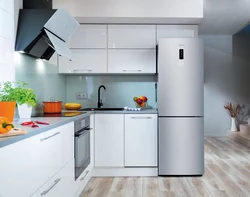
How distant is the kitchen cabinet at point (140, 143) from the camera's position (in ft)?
11.5

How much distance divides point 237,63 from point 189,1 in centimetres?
401

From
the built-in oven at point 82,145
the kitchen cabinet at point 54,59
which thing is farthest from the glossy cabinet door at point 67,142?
the kitchen cabinet at point 54,59

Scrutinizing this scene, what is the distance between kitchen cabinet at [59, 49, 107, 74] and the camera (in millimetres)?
3785

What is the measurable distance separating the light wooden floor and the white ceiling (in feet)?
8.72

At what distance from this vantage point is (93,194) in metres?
2.90

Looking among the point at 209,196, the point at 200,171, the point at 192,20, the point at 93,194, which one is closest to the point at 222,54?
the point at 192,20

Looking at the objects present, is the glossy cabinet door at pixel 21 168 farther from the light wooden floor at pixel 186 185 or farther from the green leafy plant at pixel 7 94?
the light wooden floor at pixel 186 185

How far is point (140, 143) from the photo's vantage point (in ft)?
11.5

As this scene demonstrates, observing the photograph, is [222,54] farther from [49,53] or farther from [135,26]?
[49,53]

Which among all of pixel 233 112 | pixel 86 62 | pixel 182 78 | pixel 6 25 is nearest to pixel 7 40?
pixel 6 25

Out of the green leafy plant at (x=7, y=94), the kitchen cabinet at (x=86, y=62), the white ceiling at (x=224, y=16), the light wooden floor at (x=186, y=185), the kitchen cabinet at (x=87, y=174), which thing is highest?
the white ceiling at (x=224, y=16)

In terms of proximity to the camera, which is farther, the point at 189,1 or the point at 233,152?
the point at 233,152

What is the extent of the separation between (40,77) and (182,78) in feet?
5.85

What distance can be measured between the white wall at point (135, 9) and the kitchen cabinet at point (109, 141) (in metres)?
1.37
